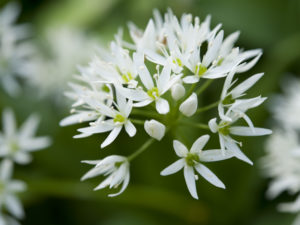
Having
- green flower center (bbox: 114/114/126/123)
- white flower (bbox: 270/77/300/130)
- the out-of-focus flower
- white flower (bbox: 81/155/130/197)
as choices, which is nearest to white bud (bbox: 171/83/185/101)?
green flower center (bbox: 114/114/126/123)

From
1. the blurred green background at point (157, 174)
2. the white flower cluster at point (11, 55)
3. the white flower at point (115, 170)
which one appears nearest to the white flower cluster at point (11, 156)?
the blurred green background at point (157, 174)

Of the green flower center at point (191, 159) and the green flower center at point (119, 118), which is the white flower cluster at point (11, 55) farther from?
the green flower center at point (191, 159)

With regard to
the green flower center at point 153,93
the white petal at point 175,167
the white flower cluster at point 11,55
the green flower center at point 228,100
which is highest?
the white flower cluster at point 11,55

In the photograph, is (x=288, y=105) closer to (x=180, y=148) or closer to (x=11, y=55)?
(x=180, y=148)

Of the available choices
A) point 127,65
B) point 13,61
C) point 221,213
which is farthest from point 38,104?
point 127,65

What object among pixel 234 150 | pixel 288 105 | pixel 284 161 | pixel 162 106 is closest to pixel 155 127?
pixel 162 106

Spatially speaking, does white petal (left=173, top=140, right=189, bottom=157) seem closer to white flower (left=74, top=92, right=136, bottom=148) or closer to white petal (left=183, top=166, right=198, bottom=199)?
white petal (left=183, top=166, right=198, bottom=199)
